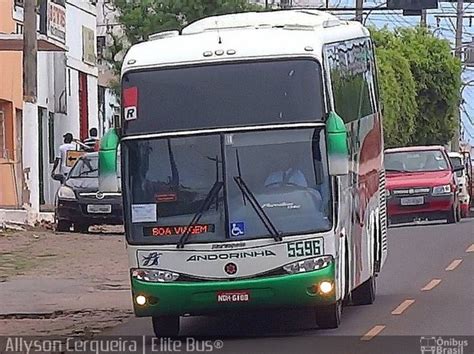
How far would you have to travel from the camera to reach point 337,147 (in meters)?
13.0

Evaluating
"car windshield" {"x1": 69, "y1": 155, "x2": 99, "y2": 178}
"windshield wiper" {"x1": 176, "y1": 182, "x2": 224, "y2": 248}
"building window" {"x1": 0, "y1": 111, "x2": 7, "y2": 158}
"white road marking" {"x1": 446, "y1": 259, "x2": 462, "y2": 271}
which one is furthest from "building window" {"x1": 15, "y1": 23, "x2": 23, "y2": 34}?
"windshield wiper" {"x1": 176, "y1": 182, "x2": 224, "y2": 248}

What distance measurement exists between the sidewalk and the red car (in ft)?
21.0

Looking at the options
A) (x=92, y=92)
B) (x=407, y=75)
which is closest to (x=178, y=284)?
(x=92, y=92)

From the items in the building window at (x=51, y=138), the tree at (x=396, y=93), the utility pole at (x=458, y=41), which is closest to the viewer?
the building window at (x=51, y=138)

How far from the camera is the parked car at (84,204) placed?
26.3 meters

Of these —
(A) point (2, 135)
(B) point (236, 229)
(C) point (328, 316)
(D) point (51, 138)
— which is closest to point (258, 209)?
(B) point (236, 229)

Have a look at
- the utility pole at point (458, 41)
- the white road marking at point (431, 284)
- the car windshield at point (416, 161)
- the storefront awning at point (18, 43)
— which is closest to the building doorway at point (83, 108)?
the storefront awning at point (18, 43)

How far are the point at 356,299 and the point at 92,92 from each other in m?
29.3

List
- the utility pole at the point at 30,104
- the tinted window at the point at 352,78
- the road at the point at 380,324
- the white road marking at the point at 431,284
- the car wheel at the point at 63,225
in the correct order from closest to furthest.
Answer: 1. the road at the point at 380,324
2. the tinted window at the point at 352,78
3. the white road marking at the point at 431,284
4. the car wheel at the point at 63,225
5. the utility pole at the point at 30,104

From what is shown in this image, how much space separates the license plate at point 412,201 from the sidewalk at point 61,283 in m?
6.43

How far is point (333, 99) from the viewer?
13688mm

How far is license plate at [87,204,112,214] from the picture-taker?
2623 centimetres

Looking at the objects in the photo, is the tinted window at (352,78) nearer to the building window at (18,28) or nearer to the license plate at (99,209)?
the license plate at (99,209)

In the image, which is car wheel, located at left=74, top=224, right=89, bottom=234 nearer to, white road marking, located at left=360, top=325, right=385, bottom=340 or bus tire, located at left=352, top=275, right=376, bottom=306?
bus tire, located at left=352, top=275, right=376, bottom=306
